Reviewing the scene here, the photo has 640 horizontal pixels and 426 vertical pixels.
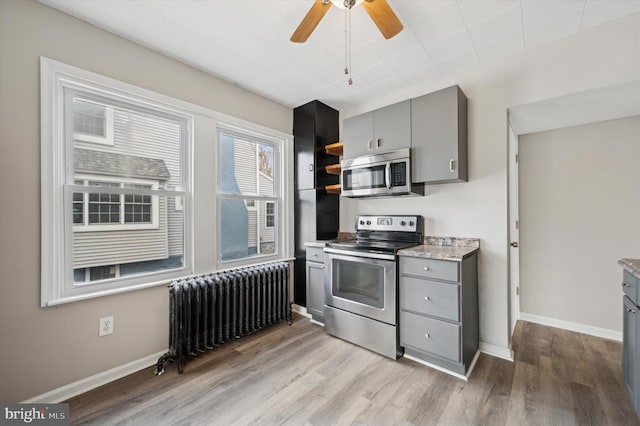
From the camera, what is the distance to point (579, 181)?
264cm

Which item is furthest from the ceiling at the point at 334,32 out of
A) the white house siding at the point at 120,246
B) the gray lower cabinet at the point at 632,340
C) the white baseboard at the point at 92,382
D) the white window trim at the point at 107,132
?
the white baseboard at the point at 92,382

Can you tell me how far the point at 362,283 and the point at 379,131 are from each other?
5.05 feet

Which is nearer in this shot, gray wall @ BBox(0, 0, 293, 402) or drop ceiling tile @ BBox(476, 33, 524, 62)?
gray wall @ BBox(0, 0, 293, 402)

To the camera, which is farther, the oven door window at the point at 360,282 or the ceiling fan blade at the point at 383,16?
the oven door window at the point at 360,282

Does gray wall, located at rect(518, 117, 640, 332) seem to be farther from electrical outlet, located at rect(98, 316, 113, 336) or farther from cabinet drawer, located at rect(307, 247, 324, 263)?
electrical outlet, located at rect(98, 316, 113, 336)

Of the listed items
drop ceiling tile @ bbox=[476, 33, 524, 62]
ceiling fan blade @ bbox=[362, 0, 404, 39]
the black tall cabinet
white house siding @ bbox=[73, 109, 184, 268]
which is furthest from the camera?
the black tall cabinet

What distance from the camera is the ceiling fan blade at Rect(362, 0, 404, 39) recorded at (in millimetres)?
1402

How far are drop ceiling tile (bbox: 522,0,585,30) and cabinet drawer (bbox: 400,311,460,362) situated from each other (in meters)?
2.26

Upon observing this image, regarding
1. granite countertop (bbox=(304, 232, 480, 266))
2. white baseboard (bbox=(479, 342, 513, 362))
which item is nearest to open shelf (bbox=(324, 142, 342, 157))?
granite countertop (bbox=(304, 232, 480, 266))

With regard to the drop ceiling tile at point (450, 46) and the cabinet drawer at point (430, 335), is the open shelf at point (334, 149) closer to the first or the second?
the drop ceiling tile at point (450, 46)

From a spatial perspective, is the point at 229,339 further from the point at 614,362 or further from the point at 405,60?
the point at 614,362

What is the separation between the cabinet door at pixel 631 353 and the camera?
4.91 ft

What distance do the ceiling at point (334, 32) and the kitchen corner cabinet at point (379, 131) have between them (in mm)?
368

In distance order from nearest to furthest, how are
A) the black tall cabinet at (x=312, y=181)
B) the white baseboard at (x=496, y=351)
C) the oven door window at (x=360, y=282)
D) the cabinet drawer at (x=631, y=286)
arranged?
the cabinet drawer at (x=631, y=286), the white baseboard at (x=496, y=351), the oven door window at (x=360, y=282), the black tall cabinet at (x=312, y=181)
